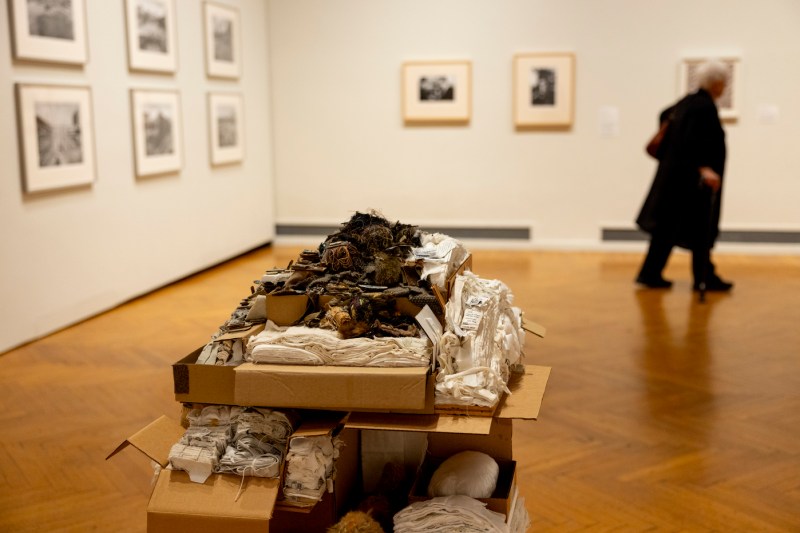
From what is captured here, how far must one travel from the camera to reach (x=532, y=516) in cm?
368

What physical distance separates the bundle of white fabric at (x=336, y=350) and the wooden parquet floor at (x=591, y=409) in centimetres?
117

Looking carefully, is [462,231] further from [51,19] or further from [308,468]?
[308,468]

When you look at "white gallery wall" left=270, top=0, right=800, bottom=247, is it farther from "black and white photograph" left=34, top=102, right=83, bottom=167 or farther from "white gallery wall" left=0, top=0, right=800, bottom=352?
"black and white photograph" left=34, top=102, right=83, bottom=167

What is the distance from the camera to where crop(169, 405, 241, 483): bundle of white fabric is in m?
2.88

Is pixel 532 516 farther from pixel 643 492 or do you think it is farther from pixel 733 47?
pixel 733 47

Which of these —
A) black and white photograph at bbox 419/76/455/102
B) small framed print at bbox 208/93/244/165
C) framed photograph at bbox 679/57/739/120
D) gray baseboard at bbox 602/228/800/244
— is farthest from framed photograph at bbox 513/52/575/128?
small framed print at bbox 208/93/244/165

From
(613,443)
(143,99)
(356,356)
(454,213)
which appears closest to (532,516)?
(613,443)

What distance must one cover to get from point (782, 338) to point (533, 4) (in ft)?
18.3

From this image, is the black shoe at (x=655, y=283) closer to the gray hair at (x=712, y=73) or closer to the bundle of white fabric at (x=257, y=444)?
the gray hair at (x=712, y=73)

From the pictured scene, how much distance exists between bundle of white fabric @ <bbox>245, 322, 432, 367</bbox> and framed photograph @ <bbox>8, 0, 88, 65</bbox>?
4641 mm

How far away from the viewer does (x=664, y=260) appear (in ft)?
28.1

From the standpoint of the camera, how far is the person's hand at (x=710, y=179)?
26.1ft

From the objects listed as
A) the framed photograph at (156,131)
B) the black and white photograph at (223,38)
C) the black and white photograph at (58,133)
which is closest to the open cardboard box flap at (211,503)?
the black and white photograph at (58,133)

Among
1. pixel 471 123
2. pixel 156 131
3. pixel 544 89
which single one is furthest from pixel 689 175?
pixel 156 131
